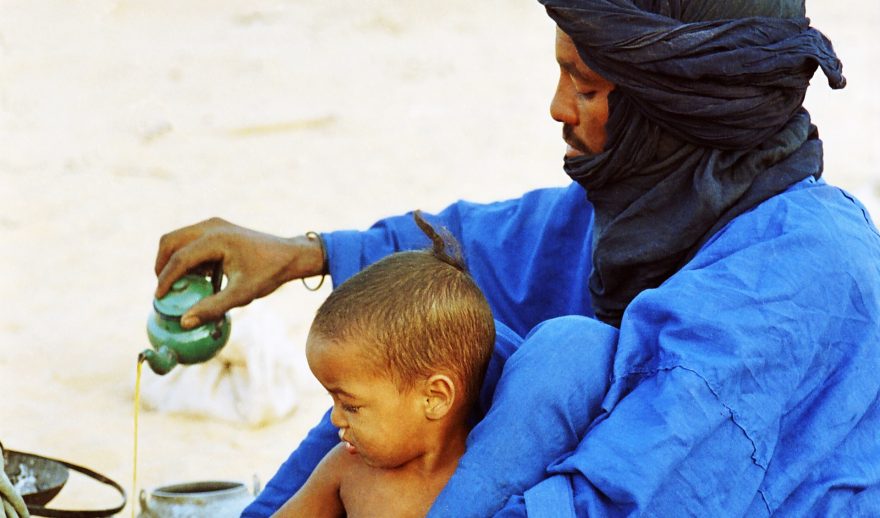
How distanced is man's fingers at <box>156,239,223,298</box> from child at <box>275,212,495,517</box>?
868 millimetres

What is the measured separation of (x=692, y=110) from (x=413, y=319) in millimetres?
768

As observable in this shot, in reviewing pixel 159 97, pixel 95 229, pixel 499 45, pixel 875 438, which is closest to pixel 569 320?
pixel 875 438

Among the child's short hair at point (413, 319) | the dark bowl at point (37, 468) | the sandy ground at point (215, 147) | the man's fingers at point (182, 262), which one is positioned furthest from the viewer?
the sandy ground at point (215, 147)

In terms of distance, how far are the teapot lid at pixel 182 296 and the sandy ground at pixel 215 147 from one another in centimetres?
176

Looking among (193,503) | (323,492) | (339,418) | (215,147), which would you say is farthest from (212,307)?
(215,147)

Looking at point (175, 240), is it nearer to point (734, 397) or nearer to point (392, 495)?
point (392, 495)

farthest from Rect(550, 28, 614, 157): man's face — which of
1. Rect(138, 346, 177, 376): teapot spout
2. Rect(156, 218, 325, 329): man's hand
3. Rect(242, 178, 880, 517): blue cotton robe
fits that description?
Rect(138, 346, 177, 376): teapot spout

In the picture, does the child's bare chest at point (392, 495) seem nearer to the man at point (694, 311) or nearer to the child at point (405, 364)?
the child at point (405, 364)

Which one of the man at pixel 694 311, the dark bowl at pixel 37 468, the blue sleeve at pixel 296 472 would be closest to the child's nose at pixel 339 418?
the man at pixel 694 311

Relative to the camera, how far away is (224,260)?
145 inches

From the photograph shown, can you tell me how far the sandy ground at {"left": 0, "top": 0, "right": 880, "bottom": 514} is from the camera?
619 cm

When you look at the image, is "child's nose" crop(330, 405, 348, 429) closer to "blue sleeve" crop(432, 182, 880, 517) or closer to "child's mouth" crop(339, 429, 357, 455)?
"child's mouth" crop(339, 429, 357, 455)

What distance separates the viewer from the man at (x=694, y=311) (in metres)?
2.65

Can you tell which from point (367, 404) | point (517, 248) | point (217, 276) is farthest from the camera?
point (517, 248)
